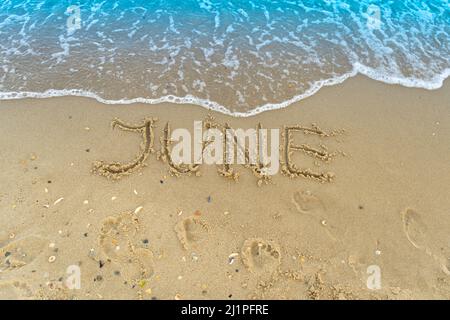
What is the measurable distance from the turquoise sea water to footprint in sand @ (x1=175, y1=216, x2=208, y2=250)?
2.63 metres

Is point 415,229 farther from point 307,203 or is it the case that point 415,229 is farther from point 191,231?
point 191,231

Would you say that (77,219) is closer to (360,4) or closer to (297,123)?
(297,123)

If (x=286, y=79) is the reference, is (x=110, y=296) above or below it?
below

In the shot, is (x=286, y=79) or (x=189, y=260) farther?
(x=286, y=79)

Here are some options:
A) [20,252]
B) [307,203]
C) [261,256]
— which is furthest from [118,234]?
[307,203]

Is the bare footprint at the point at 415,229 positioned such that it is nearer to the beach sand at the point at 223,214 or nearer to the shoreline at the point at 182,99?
the beach sand at the point at 223,214

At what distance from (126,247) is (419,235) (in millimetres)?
4186

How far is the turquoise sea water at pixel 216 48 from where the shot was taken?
686cm

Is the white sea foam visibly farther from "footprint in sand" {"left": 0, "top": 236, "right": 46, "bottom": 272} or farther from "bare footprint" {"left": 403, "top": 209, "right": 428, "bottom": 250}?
"footprint in sand" {"left": 0, "top": 236, "right": 46, "bottom": 272}

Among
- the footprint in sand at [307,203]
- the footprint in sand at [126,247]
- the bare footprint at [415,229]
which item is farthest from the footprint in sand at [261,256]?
the bare footprint at [415,229]

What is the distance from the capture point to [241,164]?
214 inches

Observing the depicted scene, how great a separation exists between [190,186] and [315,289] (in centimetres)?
237

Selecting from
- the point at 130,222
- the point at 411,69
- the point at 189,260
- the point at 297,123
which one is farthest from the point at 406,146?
the point at 130,222

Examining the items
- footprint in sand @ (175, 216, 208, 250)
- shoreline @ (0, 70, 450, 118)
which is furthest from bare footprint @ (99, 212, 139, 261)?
shoreline @ (0, 70, 450, 118)
